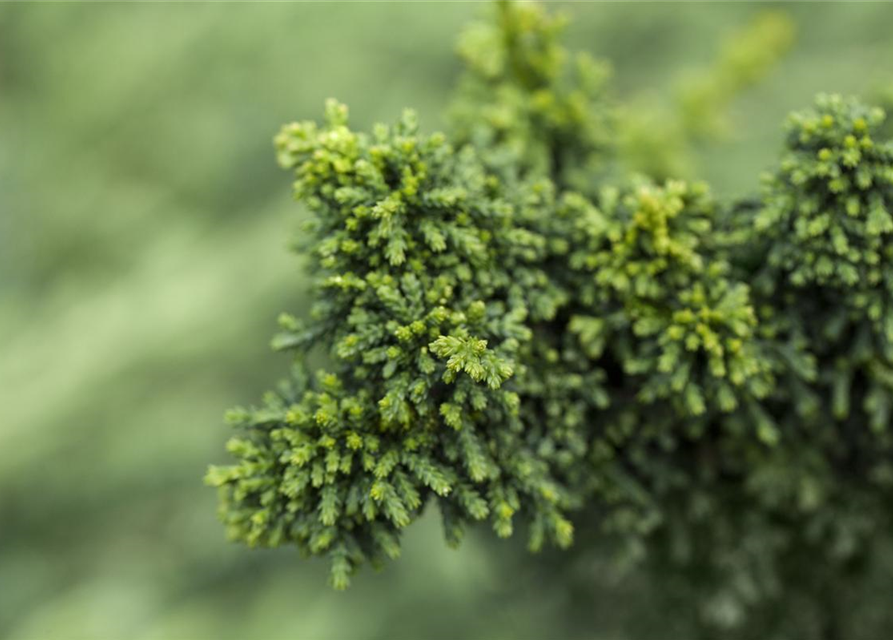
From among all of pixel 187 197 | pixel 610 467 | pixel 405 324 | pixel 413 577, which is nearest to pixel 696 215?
pixel 610 467

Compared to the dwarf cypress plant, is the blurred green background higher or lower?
higher

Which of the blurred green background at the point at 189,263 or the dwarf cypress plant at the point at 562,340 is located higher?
the blurred green background at the point at 189,263

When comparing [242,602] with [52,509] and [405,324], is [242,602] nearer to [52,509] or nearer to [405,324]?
[52,509]

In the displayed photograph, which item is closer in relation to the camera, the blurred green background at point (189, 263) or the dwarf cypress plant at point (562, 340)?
the dwarf cypress plant at point (562, 340)

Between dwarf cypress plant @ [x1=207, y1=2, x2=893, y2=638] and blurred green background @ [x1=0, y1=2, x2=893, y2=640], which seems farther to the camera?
blurred green background @ [x1=0, y1=2, x2=893, y2=640]
